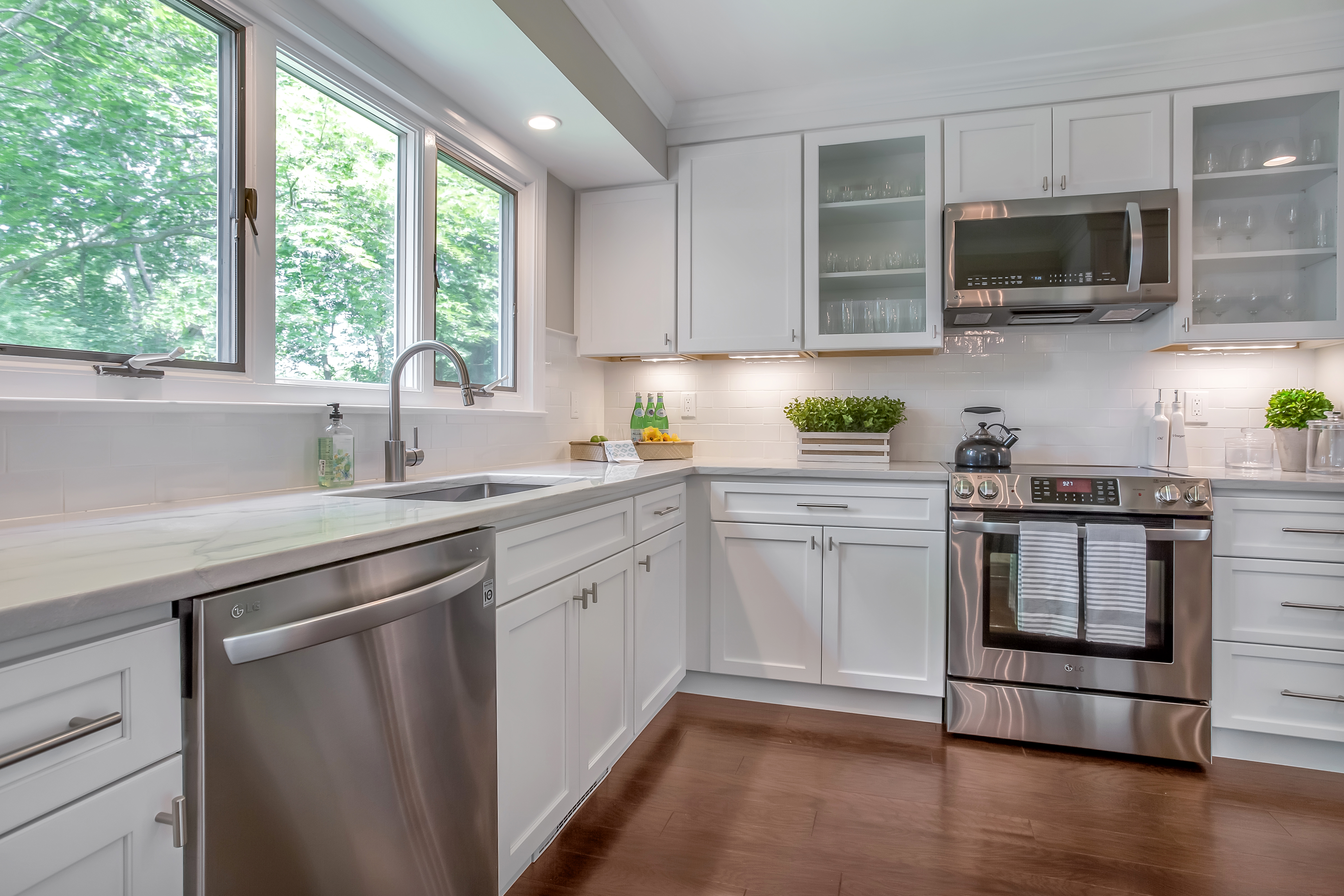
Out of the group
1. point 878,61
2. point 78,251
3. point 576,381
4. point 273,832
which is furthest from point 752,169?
point 273,832

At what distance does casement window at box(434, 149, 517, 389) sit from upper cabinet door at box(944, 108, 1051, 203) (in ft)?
6.03

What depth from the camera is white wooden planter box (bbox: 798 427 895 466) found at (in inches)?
112

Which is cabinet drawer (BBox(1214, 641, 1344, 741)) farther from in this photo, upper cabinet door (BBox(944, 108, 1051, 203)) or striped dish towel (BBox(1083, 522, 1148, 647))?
upper cabinet door (BBox(944, 108, 1051, 203))

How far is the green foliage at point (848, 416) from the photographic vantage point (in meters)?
2.88

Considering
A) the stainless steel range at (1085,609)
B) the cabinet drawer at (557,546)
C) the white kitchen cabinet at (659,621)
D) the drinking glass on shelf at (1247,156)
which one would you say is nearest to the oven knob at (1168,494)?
the stainless steel range at (1085,609)

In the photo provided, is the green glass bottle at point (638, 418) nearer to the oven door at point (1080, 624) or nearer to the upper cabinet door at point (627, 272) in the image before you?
the upper cabinet door at point (627, 272)

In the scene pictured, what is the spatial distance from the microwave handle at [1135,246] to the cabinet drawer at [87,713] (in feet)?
9.88

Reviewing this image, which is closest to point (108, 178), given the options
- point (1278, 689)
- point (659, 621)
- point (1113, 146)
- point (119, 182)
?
point (119, 182)

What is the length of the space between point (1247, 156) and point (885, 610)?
219 cm

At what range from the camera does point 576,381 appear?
11.0ft

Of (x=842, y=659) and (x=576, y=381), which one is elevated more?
(x=576, y=381)

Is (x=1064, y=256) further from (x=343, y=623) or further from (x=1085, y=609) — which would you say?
(x=343, y=623)

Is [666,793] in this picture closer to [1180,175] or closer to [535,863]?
[535,863]

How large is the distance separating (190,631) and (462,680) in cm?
56
